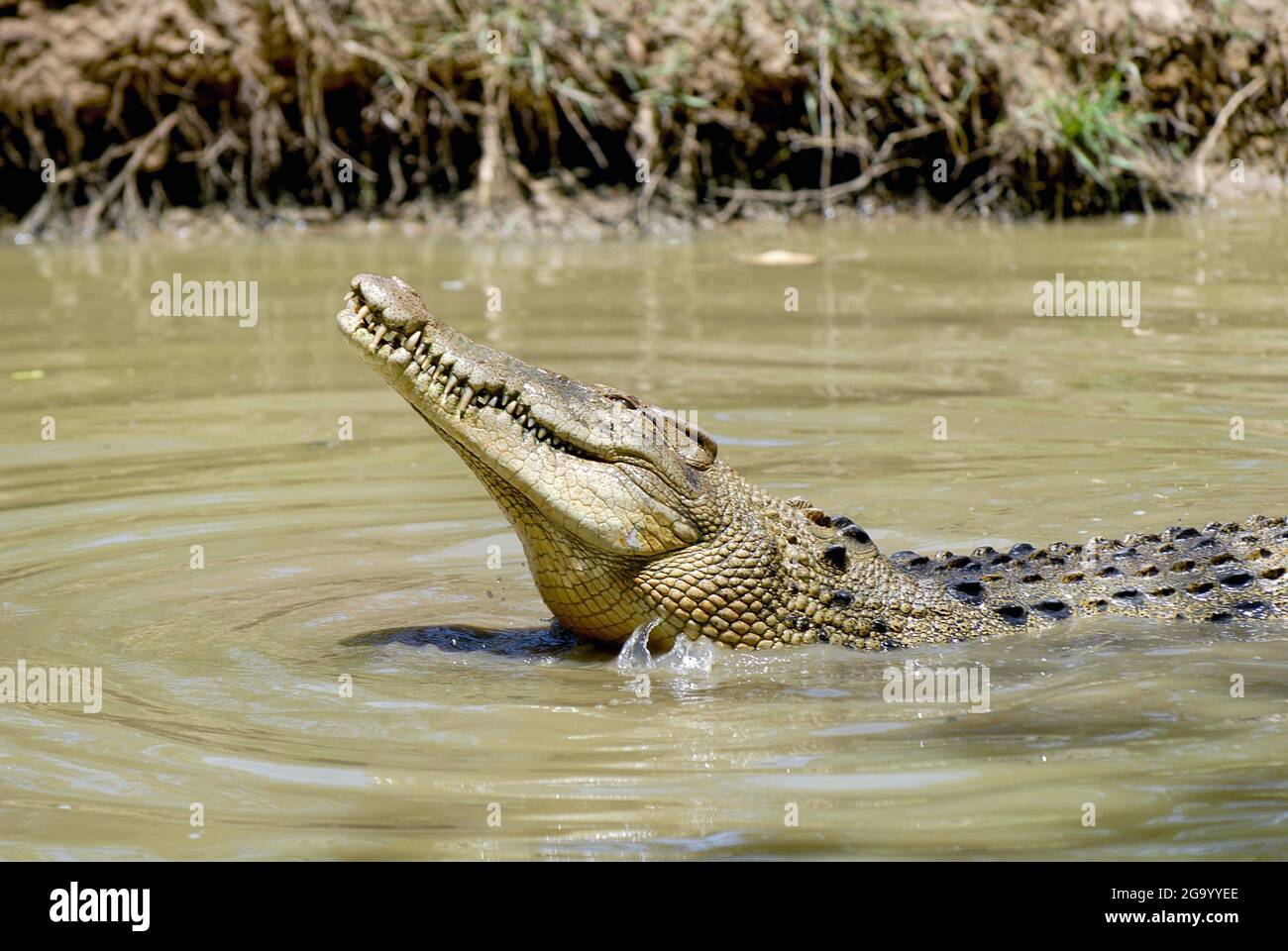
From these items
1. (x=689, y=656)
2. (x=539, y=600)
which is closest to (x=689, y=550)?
(x=689, y=656)

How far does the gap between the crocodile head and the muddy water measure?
0.95ft

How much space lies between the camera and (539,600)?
5.39m

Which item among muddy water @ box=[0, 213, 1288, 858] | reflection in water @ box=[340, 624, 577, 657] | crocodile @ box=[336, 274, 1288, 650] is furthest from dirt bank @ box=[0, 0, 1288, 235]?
crocodile @ box=[336, 274, 1288, 650]

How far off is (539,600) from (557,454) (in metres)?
1.05

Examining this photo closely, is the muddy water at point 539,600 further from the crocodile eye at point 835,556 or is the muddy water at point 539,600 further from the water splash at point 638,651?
the crocodile eye at point 835,556

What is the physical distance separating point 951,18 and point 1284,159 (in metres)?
3.29

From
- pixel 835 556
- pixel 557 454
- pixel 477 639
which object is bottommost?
pixel 477 639

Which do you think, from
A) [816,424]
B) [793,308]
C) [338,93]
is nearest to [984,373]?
[816,424]

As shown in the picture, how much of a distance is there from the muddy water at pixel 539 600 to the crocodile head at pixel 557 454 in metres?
0.29

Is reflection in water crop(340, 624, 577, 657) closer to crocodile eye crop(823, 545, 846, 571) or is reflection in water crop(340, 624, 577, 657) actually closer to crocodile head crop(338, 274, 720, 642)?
crocodile head crop(338, 274, 720, 642)

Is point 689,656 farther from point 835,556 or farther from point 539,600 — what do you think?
point 539,600

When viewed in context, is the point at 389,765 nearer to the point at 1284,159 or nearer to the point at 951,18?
the point at 951,18

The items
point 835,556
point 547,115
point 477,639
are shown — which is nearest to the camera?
point 835,556

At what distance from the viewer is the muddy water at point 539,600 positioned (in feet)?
11.3
